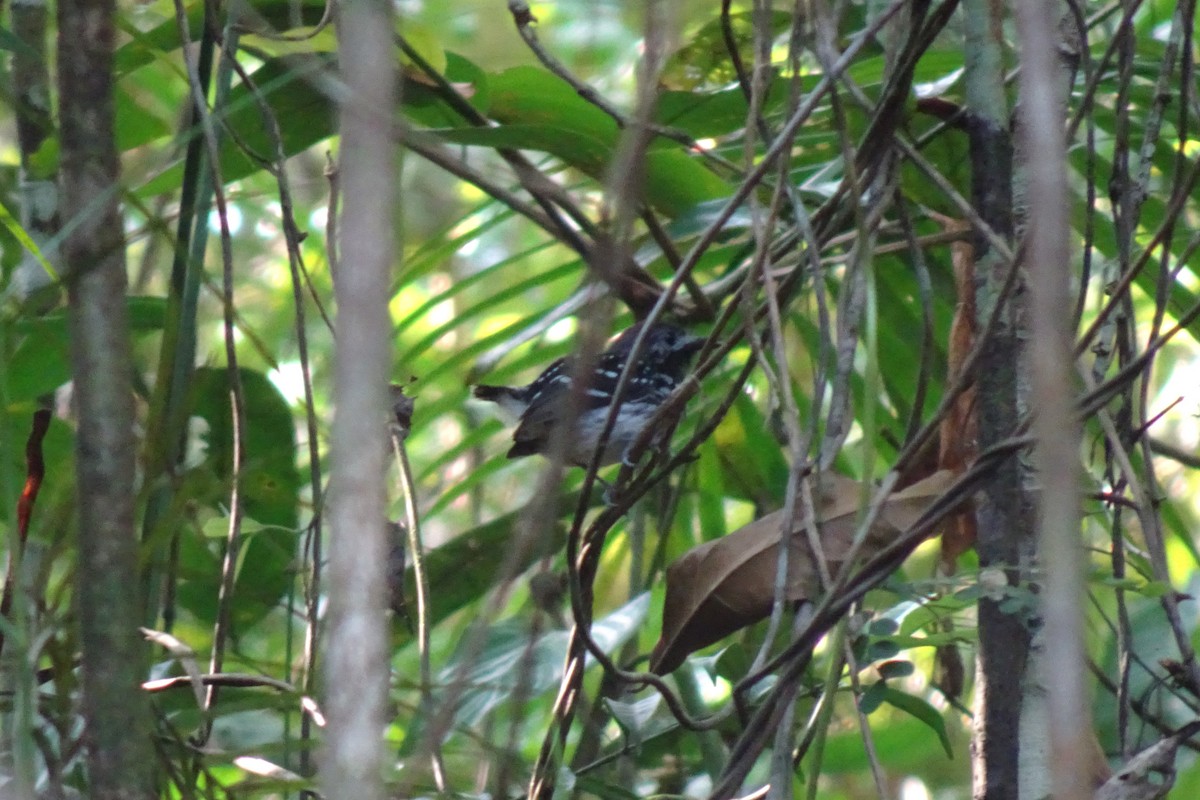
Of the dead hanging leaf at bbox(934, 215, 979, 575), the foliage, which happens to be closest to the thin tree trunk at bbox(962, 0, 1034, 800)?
the foliage

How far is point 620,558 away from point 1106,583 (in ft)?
5.07

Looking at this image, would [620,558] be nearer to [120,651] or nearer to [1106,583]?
[1106,583]

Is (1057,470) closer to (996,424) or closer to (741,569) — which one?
(996,424)

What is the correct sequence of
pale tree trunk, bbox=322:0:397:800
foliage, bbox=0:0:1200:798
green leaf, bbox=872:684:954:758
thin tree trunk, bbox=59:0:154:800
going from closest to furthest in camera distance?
pale tree trunk, bbox=322:0:397:800 → thin tree trunk, bbox=59:0:154:800 → foliage, bbox=0:0:1200:798 → green leaf, bbox=872:684:954:758

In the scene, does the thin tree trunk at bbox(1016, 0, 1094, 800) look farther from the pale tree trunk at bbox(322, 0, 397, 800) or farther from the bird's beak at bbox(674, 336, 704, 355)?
the bird's beak at bbox(674, 336, 704, 355)

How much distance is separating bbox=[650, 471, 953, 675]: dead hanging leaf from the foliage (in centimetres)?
1

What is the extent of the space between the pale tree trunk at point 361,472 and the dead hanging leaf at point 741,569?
3.71 feet

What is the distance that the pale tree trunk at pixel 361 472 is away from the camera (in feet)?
→ 2.44

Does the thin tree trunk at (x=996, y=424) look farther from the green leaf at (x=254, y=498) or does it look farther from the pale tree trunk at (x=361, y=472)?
the green leaf at (x=254, y=498)

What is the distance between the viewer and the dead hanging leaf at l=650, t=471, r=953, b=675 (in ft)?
6.06

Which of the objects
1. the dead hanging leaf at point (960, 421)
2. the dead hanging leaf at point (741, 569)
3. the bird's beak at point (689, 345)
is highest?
the bird's beak at point (689, 345)

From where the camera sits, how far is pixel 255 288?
5664 mm

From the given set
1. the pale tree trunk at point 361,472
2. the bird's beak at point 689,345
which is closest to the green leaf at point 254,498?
the bird's beak at point 689,345

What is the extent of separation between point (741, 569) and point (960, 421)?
0.46 metres
